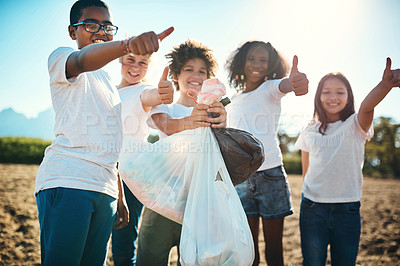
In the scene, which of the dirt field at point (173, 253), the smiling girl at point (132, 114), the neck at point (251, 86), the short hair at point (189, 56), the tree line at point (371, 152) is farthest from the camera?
the tree line at point (371, 152)

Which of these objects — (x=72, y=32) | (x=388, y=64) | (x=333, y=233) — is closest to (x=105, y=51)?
(x=72, y=32)

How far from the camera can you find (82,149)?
1314 mm

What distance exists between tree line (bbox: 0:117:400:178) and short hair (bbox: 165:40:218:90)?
14141 millimetres

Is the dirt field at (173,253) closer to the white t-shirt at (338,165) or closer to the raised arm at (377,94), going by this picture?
the white t-shirt at (338,165)

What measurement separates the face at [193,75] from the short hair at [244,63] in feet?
1.75

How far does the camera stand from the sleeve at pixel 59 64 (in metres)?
1.25

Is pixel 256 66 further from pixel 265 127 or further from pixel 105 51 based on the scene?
pixel 105 51

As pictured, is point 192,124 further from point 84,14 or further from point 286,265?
point 286,265

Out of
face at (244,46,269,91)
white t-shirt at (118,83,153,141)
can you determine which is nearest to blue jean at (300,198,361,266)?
face at (244,46,269,91)

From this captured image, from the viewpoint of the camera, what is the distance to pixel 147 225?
181cm

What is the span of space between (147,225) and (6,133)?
16.9 metres

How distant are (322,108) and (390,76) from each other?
26.1 inches

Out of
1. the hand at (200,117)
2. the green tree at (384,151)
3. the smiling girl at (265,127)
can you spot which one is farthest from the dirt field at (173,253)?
the green tree at (384,151)

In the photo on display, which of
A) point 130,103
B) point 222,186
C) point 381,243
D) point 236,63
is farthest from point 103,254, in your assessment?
point 381,243
